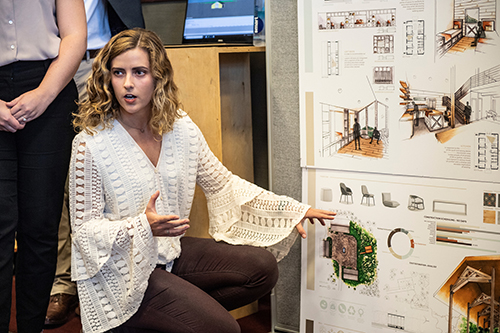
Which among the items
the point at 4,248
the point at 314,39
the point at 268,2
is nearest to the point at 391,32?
the point at 314,39

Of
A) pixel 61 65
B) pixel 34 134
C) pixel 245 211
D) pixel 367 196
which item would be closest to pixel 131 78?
pixel 61 65

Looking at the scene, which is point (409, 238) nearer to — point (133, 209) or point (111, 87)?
point (133, 209)

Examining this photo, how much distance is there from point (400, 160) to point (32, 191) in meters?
1.00

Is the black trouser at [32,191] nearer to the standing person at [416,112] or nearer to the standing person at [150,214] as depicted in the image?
the standing person at [150,214]

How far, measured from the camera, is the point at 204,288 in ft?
4.53

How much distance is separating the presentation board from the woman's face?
48 cm

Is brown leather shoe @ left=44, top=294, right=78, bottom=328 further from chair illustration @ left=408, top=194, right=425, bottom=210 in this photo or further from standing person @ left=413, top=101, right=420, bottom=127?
standing person @ left=413, top=101, right=420, bottom=127

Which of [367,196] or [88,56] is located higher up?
[88,56]

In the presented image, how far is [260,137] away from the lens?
2.06 m

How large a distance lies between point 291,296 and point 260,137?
0.72 metres

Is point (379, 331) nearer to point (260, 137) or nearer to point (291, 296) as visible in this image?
point (291, 296)

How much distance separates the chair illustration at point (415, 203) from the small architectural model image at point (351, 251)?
0.50ft

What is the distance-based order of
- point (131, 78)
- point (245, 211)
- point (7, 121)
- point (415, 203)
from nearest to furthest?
point (7, 121) → point (131, 78) → point (415, 203) → point (245, 211)

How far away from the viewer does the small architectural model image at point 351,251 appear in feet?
4.73
